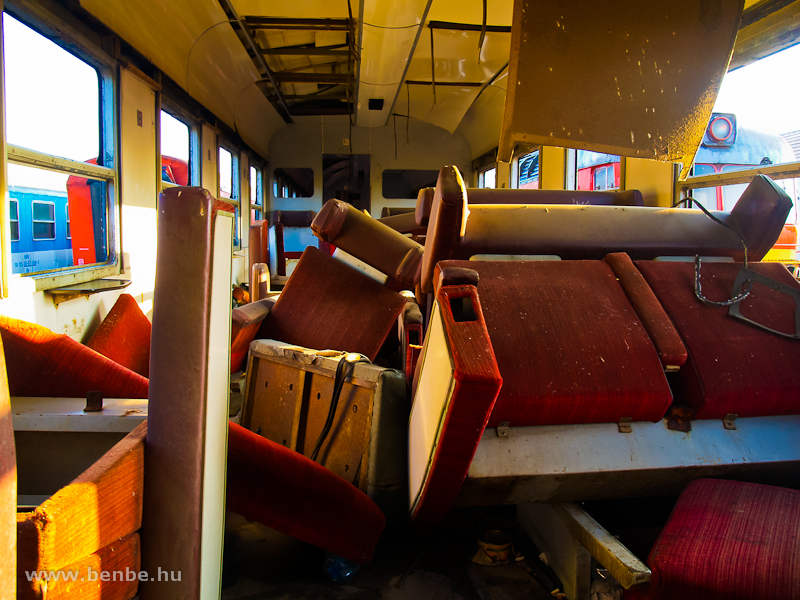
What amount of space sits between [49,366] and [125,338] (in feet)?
4.99

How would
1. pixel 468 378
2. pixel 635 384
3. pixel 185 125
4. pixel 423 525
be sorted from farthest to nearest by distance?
1. pixel 185 125
2. pixel 423 525
3. pixel 635 384
4. pixel 468 378

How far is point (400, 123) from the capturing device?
8688mm

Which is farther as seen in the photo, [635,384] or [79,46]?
[79,46]

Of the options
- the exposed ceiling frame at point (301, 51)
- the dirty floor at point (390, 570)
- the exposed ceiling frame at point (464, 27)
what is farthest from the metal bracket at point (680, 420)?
the exposed ceiling frame at point (301, 51)

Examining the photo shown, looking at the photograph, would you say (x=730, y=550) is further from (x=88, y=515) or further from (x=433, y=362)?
(x=88, y=515)

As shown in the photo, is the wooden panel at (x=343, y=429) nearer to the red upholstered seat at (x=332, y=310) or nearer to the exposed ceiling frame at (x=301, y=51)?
the red upholstered seat at (x=332, y=310)

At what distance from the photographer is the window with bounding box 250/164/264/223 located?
809 centimetres

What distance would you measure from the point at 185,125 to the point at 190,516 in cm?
532

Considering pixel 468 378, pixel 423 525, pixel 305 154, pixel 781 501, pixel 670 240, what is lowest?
pixel 423 525

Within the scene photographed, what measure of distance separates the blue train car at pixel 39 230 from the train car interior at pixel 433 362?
0.02m

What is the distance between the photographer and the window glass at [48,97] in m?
2.44

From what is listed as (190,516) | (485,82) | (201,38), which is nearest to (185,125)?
(201,38)

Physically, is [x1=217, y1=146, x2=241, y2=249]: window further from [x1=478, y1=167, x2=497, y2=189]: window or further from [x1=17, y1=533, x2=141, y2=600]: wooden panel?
[x1=17, y1=533, x2=141, y2=600]: wooden panel

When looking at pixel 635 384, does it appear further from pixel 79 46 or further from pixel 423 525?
pixel 79 46
